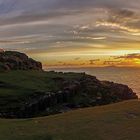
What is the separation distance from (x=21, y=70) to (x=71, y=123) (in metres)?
137

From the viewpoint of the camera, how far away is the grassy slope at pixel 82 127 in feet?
112

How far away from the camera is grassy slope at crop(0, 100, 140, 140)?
34191mm

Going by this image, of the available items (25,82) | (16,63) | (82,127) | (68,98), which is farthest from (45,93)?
(82,127)

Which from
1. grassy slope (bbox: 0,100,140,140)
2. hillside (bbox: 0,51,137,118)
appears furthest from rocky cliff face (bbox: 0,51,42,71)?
grassy slope (bbox: 0,100,140,140)

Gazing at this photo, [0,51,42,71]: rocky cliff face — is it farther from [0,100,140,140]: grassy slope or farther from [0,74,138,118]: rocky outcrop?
[0,100,140,140]: grassy slope

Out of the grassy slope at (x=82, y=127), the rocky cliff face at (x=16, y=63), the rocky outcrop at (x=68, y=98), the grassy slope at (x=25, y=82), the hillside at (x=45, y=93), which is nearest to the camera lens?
the grassy slope at (x=82, y=127)

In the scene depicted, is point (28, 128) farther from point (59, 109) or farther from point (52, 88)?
point (52, 88)

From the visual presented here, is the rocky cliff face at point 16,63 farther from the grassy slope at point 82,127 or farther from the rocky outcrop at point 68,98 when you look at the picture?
the grassy slope at point 82,127

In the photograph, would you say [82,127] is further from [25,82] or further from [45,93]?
[25,82]

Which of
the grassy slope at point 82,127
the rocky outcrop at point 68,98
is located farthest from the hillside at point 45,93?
the grassy slope at point 82,127

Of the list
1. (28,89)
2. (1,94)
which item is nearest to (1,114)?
(1,94)

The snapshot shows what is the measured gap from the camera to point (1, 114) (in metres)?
107

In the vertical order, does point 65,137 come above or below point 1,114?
above

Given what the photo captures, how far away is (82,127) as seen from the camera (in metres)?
37.2
